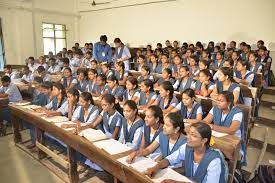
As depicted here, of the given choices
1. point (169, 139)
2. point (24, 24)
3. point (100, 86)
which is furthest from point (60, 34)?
point (169, 139)

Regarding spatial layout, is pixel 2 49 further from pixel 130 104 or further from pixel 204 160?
pixel 204 160

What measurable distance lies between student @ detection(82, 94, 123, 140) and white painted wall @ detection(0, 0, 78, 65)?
25.3 feet

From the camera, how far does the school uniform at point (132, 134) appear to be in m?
3.01

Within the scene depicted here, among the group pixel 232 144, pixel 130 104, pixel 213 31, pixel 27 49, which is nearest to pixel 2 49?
pixel 27 49

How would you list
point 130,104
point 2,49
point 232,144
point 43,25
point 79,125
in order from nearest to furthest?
point 232,144, point 130,104, point 79,125, point 2,49, point 43,25

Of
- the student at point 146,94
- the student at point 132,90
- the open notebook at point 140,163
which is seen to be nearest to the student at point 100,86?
the student at point 132,90

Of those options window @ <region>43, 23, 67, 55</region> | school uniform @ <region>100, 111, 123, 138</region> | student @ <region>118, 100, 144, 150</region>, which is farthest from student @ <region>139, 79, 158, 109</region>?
window @ <region>43, 23, 67, 55</region>

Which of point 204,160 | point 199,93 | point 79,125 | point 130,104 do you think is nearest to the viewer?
point 204,160

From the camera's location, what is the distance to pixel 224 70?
168 inches

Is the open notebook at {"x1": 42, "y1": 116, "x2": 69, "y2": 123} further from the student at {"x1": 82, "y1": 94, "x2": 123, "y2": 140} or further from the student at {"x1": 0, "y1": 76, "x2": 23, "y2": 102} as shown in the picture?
the student at {"x1": 0, "y1": 76, "x2": 23, "y2": 102}

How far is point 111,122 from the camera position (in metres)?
3.29

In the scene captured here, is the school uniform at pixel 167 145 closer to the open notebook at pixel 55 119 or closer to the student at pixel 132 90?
the open notebook at pixel 55 119

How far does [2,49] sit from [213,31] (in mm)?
7609

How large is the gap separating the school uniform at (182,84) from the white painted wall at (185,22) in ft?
11.9
